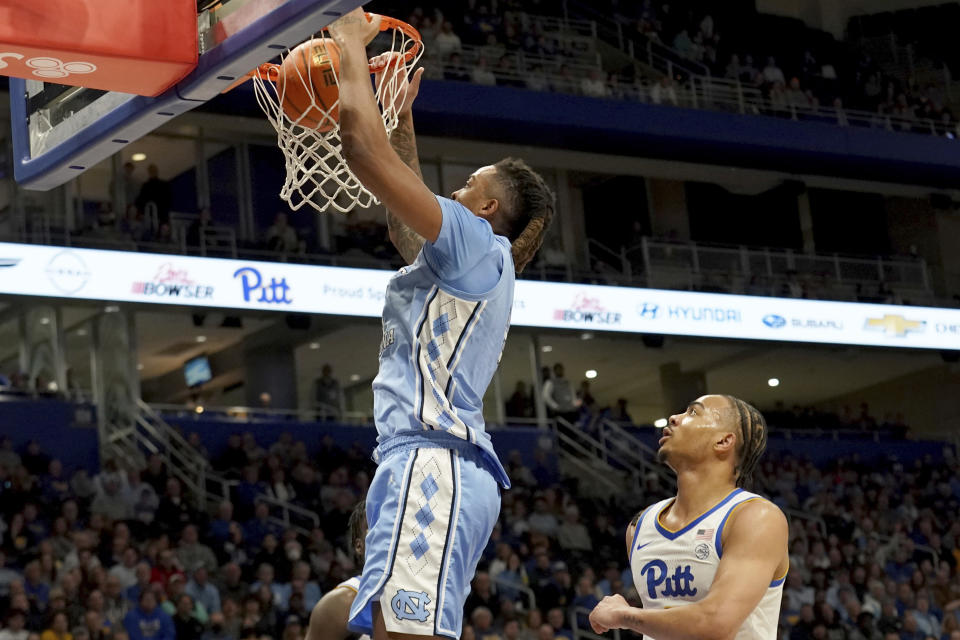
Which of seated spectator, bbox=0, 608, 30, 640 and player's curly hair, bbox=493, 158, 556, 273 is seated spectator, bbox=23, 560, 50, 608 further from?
player's curly hair, bbox=493, 158, 556, 273

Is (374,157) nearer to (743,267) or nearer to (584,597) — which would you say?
→ (584,597)

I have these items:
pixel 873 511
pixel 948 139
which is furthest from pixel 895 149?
pixel 873 511

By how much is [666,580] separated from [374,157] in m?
1.42

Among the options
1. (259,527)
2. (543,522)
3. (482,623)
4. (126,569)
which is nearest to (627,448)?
(543,522)

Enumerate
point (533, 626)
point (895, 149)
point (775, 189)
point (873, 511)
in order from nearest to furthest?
point (533, 626)
point (873, 511)
point (895, 149)
point (775, 189)

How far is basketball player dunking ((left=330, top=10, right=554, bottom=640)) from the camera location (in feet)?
9.73

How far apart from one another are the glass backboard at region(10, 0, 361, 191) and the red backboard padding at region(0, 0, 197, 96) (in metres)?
0.05

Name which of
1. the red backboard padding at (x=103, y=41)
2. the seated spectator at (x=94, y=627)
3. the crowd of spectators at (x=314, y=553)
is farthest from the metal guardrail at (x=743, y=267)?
the red backboard padding at (x=103, y=41)

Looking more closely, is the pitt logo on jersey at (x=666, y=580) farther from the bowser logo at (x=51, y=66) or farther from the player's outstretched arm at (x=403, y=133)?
the bowser logo at (x=51, y=66)

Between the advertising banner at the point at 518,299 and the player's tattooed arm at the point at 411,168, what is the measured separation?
1233 centimetres

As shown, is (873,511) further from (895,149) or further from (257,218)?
(257,218)

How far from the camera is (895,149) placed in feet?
71.7

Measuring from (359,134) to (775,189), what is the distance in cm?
2173

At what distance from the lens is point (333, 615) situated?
479cm
